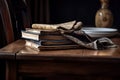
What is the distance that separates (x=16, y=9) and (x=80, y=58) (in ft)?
3.15

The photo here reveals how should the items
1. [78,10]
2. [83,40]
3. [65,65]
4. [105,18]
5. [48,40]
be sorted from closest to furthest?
[65,65] < [48,40] < [83,40] < [105,18] < [78,10]

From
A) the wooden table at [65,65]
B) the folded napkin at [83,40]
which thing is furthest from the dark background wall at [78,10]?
the wooden table at [65,65]

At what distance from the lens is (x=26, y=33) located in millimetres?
1041

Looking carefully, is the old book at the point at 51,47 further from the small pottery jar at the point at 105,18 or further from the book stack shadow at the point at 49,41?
the small pottery jar at the point at 105,18

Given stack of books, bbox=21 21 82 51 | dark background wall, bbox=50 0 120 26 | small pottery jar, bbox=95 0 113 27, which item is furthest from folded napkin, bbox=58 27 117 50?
dark background wall, bbox=50 0 120 26

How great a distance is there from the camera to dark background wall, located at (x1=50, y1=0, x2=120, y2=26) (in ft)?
7.77

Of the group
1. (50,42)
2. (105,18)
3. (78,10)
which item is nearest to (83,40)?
(50,42)

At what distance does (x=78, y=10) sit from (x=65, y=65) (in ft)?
5.12

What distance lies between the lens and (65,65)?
0.87 m

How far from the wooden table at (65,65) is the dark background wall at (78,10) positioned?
1.52 m

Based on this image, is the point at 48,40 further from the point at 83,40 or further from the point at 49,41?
the point at 83,40

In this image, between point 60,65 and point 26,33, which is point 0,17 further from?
point 60,65

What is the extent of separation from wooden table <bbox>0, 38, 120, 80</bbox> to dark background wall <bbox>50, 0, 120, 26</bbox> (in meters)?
1.52

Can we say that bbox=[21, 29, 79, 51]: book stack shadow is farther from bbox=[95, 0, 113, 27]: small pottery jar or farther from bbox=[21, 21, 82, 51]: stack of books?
bbox=[95, 0, 113, 27]: small pottery jar
